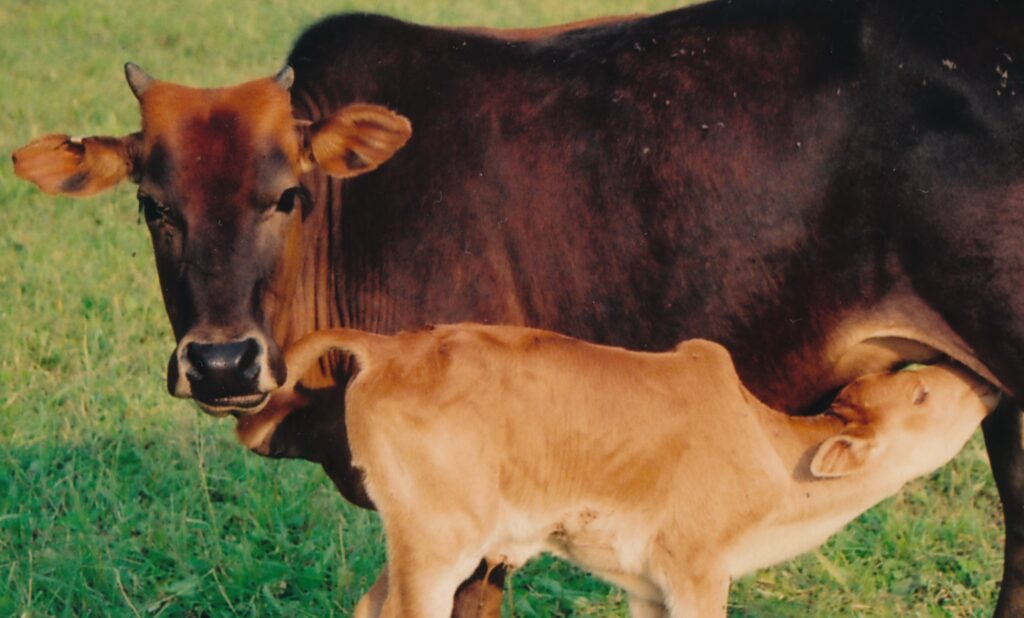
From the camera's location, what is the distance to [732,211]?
4398 mm

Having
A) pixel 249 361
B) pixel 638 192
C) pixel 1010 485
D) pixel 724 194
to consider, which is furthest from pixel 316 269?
pixel 1010 485

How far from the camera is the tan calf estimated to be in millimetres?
3998

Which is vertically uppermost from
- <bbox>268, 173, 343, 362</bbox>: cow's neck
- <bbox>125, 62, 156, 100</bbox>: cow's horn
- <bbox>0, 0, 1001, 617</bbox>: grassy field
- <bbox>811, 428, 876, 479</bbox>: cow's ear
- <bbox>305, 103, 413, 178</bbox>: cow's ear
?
<bbox>125, 62, 156, 100</bbox>: cow's horn

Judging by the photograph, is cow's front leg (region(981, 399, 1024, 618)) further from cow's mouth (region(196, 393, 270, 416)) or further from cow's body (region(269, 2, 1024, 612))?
cow's mouth (region(196, 393, 270, 416))

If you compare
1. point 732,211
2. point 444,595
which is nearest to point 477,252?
point 732,211

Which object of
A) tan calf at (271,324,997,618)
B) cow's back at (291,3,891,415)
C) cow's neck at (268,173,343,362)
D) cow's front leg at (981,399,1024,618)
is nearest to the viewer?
tan calf at (271,324,997,618)

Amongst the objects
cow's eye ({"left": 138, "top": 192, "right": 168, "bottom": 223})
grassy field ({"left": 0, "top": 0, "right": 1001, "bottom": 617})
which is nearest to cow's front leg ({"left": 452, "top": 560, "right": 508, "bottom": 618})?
grassy field ({"left": 0, "top": 0, "right": 1001, "bottom": 617})

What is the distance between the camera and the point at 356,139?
4512 millimetres

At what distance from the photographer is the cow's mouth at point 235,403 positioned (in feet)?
13.7

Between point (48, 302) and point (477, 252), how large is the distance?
392 cm

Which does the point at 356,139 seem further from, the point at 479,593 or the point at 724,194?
the point at 479,593

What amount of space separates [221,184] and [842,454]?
6.58 ft

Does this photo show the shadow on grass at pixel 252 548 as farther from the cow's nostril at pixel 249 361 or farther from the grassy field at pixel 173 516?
the cow's nostril at pixel 249 361

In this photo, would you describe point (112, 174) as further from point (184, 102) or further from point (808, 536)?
point (808, 536)
